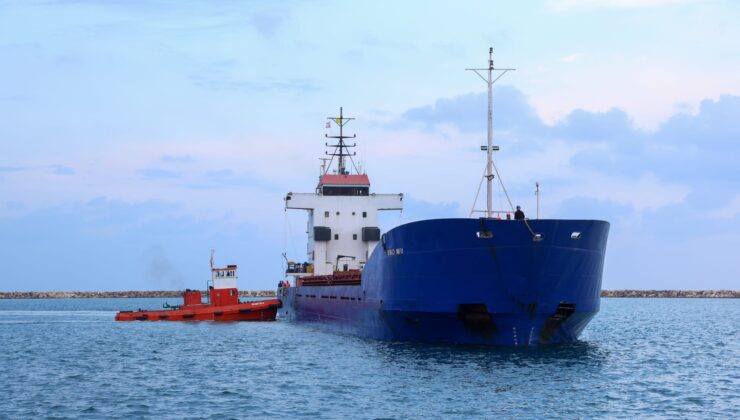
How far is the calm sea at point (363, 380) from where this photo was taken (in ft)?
65.4

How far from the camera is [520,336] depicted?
→ 91.9ft

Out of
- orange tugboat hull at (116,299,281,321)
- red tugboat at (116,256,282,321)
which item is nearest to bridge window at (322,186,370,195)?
red tugboat at (116,256,282,321)

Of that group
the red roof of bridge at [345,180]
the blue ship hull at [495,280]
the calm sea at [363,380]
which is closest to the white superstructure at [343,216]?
the red roof of bridge at [345,180]

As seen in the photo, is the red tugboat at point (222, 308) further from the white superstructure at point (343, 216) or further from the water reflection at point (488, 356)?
the water reflection at point (488, 356)

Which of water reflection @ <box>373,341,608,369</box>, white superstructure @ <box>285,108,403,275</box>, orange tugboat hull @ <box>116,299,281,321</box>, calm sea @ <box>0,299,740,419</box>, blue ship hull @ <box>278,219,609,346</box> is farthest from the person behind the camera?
orange tugboat hull @ <box>116,299,281,321</box>

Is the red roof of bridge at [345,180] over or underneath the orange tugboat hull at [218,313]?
over

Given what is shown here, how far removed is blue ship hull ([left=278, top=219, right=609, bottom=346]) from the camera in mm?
27156

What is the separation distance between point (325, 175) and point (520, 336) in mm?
24398

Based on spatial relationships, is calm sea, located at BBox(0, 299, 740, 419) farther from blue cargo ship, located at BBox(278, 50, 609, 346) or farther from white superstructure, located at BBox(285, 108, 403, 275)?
white superstructure, located at BBox(285, 108, 403, 275)

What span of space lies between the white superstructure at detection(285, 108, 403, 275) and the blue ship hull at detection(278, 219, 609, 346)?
18278 mm

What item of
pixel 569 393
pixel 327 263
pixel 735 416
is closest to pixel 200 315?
pixel 327 263

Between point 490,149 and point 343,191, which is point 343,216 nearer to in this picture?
point 343,191

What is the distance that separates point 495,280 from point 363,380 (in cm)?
585

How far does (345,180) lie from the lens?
50.2m
